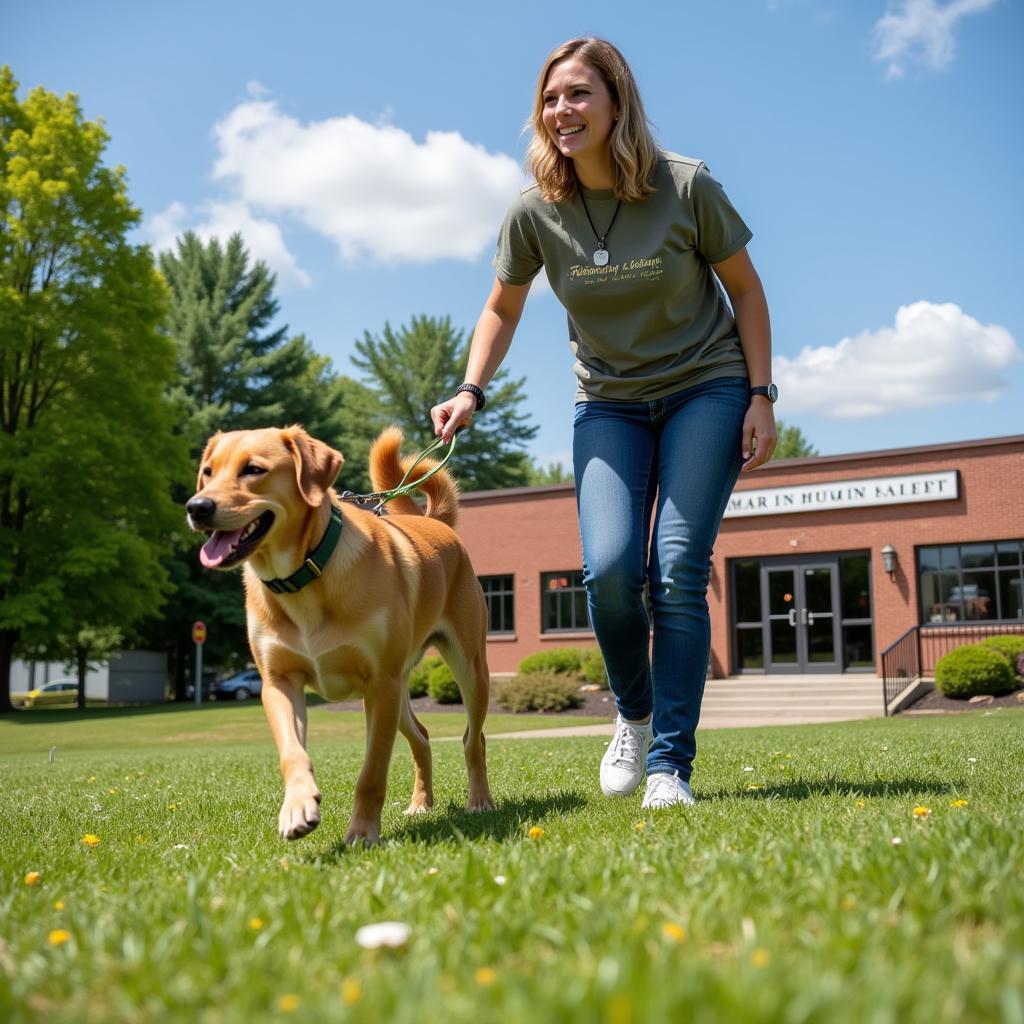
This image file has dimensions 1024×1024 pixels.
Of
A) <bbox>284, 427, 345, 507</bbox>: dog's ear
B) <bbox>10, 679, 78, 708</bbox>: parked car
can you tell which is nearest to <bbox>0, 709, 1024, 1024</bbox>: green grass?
<bbox>284, 427, 345, 507</bbox>: dog's ear

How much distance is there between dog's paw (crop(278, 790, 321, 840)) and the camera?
3.21m

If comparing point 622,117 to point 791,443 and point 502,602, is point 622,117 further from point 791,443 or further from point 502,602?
point 791,443

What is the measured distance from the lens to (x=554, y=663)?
2600 centimetres

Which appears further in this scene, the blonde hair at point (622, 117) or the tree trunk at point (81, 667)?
the tree trunk at point (81, 667)

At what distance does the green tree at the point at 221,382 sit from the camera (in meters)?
40.2

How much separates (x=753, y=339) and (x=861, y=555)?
22431 mm

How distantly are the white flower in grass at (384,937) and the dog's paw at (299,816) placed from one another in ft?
4.66

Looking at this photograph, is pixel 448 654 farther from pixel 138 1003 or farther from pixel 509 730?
pixel 509 730

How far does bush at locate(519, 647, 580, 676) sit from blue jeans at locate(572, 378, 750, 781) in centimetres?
2140

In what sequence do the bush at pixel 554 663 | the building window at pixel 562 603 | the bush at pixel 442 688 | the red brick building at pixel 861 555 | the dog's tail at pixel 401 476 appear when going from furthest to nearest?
the building window at pixel 562 603 < the bush at pixel 554 663 < the bush at pixel 442 688 < the red brick building at pixel 861 555 < the dog's tail at pixel 401 476

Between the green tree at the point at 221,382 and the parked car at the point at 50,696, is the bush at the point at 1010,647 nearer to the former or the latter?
the green tree at the point at 221,382

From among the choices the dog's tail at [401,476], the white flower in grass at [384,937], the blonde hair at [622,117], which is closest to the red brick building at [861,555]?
the dog's tail at [401,476]

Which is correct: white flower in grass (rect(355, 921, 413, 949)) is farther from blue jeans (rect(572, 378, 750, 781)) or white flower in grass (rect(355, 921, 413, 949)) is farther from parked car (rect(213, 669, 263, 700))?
parked car (rect(213, 669, 263, 700))

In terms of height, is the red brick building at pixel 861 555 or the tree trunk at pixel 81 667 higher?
the red brick building at pixel 861 555
